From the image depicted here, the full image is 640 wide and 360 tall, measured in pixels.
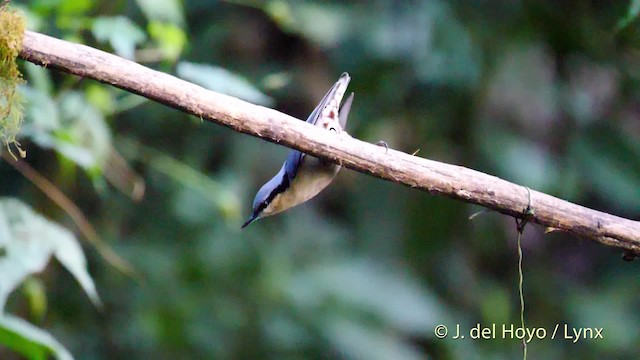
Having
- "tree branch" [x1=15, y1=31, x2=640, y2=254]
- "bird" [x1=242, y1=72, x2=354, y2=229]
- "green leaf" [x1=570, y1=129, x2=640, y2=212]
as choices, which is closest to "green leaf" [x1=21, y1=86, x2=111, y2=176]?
"bird" [x1=242, y1=72, x2=354, y2=229]

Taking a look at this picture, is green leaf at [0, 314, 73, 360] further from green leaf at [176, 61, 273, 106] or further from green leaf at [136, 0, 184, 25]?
green leaf at [136, 0, 184, 25]

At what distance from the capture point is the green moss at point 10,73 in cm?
163

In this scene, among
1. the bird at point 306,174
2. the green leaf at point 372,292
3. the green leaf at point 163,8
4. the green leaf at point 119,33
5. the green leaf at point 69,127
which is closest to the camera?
the bird at point 306,174

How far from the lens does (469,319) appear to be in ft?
14.8

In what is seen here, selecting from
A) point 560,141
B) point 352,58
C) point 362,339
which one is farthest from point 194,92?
point 560,141

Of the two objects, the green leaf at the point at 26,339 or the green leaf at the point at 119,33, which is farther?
the green leaf at the point at 119,33

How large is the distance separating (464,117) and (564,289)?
3.76ft

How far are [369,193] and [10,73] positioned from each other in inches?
107

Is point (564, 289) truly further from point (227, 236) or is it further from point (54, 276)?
point (54, 276)

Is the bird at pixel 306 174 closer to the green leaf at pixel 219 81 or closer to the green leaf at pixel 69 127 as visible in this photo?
the green leaf at pixel 219 81

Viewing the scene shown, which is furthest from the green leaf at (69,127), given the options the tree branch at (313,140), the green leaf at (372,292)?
the green leaf at (372,292)

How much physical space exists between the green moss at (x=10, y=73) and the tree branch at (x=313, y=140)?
5 centimetres

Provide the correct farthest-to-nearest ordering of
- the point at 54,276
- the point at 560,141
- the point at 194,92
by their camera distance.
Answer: the point at 560,141 < the point at 54,276 < the point at 194,92

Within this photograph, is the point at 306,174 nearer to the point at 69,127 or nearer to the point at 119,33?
the point at 119,33
